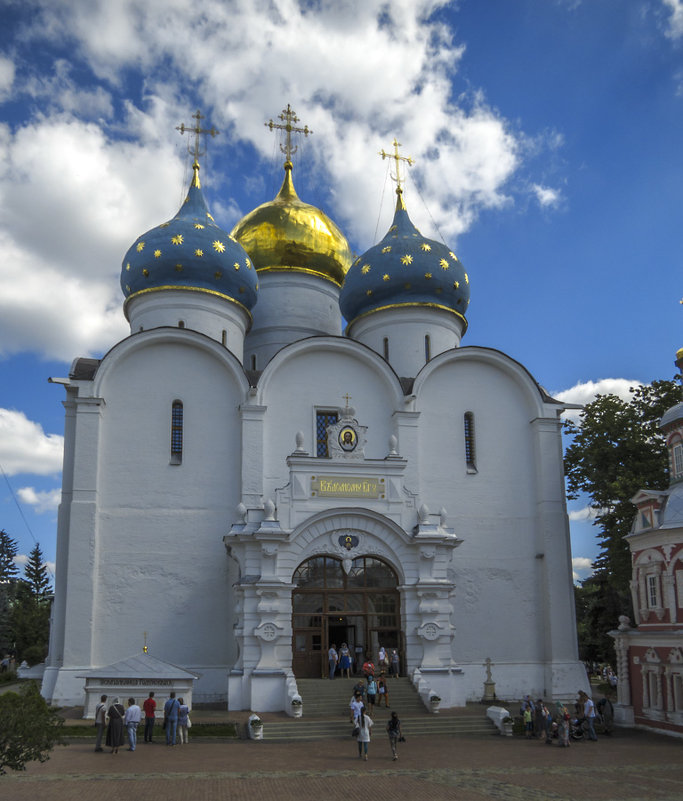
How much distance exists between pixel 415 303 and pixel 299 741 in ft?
44.9

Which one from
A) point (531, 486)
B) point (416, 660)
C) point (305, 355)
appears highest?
point (305, 355)

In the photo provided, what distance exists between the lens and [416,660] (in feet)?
61.3

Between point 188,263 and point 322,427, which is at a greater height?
point 188,263

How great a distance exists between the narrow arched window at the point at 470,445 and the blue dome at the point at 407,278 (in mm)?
3943

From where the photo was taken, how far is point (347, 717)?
16.8 meters

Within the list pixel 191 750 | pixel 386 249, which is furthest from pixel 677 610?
pixel 386 249

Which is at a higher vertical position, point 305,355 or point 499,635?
point 305,355

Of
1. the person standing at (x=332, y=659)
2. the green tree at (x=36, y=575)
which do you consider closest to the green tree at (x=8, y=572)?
the green tree at (x=36, y=575)

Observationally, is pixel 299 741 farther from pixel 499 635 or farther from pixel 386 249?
pixel 386 249

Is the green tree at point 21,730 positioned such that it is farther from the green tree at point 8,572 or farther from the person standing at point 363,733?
the green tree at point 8,572

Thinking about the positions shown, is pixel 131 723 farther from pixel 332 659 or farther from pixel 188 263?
pixel 188 263

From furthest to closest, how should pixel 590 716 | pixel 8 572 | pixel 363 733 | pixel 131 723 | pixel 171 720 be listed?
pixel 8 572
pixel 590 716
pixel 171 720
pixel 131 723
pixel 363 733

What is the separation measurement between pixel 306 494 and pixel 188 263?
8.38m

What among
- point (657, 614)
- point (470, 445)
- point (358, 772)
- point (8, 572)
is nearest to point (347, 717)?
point (358, 772)
